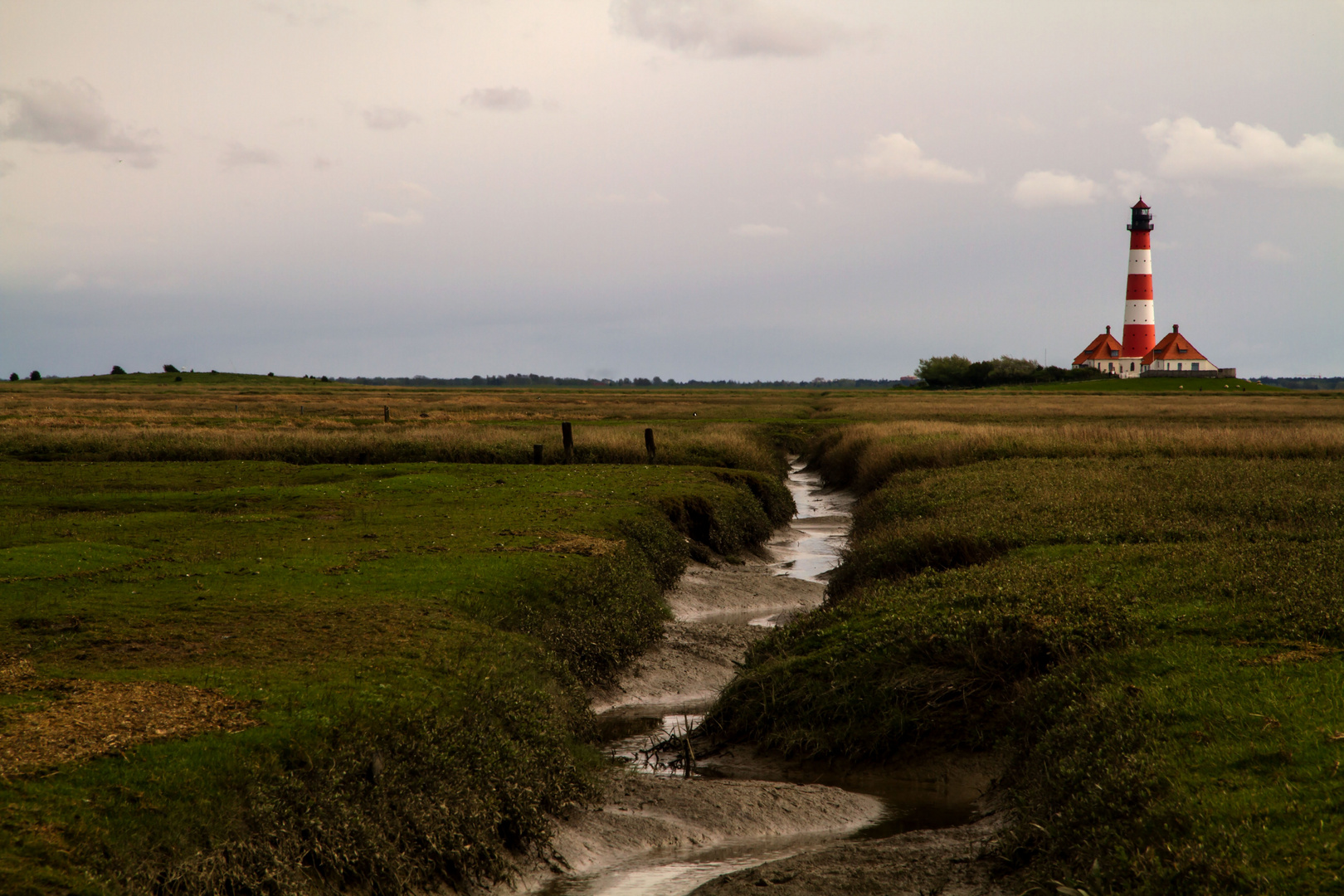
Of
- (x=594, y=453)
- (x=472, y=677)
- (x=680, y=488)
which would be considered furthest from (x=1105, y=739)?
(x=594, y=453)

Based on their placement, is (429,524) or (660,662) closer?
(660,662)

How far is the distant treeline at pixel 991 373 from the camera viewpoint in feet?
475

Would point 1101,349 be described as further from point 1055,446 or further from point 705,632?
point 705,632

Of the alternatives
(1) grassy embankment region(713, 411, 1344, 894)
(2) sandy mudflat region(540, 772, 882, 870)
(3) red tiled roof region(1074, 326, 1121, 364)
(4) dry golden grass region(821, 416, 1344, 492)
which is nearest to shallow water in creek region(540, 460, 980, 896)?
(2) sandy mudflat region(540, 772, 882, 870)

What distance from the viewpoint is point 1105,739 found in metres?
8.92

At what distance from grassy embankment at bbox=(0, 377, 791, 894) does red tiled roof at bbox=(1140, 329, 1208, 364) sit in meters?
125

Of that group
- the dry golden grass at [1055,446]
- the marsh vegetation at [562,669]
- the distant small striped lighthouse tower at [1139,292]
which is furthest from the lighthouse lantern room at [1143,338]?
the marsh vegetation at [562,669]

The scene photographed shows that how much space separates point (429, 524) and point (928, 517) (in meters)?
10.8

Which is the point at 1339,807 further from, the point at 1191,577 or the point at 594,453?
the point at 594,453

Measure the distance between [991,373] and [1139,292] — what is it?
32.3m

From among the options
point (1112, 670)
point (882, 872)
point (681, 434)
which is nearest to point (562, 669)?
point (882, 872)

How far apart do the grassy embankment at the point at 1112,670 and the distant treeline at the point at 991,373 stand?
4926 inches

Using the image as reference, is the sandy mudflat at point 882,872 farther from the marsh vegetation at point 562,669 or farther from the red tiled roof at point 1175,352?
the red tiled roof at point 1175,352

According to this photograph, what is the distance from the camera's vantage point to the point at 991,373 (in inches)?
6038
